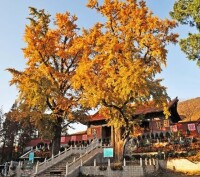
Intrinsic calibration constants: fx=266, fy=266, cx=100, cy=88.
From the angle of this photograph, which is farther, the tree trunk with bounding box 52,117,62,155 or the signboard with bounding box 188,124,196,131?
the signboard with bounding box 188,124,196,131

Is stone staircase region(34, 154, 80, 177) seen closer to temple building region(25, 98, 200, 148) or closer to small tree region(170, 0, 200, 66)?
temple building region(25, 98, 200, 148)

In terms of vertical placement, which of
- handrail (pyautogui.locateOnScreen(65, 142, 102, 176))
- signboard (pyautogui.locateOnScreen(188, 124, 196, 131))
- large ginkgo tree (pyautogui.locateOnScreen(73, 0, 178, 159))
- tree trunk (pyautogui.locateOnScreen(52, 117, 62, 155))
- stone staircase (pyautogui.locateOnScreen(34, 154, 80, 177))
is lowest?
stone staircase (pyautogui.locateOnScreen(34, 154, 80, 177))

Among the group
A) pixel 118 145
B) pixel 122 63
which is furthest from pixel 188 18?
pixel 118 145

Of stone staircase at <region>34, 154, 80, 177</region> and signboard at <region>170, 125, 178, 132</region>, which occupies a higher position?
signboard at <region>170, 125, 178, 132</region>

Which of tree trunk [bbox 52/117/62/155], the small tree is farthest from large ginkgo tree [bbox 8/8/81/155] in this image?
the small tree

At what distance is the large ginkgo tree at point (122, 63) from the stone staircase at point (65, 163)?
12.6ft

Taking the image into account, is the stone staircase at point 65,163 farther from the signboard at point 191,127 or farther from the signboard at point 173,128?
Result: the signboard at point 191,127

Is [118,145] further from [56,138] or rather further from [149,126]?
[149,126]

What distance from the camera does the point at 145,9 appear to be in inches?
867

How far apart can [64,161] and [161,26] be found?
15220mm

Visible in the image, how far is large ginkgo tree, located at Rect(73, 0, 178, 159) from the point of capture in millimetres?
20016

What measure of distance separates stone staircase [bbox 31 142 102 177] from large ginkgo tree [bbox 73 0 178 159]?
3842 millimetres

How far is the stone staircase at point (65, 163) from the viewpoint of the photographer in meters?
22.2

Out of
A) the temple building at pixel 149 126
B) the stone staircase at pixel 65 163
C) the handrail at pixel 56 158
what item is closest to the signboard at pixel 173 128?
the temple building at pixel 149 126
